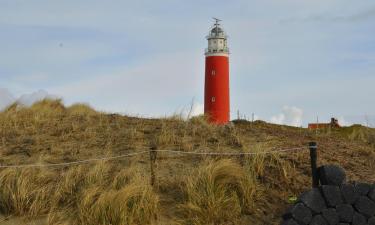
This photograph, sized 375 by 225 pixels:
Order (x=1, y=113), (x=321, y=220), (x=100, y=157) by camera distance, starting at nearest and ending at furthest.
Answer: (x=321, y=220), (x=100, y=157), (x=1, y=113)

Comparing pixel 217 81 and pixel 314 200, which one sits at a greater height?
pixel 217 81

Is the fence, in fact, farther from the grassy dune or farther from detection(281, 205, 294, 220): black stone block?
detection(281, 205, 294, 220): black stone block

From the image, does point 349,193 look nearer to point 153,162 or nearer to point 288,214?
point 288,214

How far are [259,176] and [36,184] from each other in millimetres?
4073

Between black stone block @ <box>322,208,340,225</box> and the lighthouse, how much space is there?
975 inches

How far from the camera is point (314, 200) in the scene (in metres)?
9.17

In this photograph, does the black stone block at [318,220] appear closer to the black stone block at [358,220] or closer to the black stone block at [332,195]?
the black stone block at [332,195]

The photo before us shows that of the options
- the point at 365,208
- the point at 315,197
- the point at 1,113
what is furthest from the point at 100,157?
the point at 1,113

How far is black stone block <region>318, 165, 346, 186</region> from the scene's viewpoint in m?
9.47

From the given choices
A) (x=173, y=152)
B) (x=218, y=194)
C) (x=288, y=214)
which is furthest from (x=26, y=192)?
(x=288, y=214)

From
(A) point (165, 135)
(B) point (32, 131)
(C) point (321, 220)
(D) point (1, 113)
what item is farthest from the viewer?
(D) point (1, 113)

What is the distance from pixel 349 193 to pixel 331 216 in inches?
20.4

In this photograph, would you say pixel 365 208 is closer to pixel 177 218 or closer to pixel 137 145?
pixel 177 218

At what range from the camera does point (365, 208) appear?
9.38 meters
